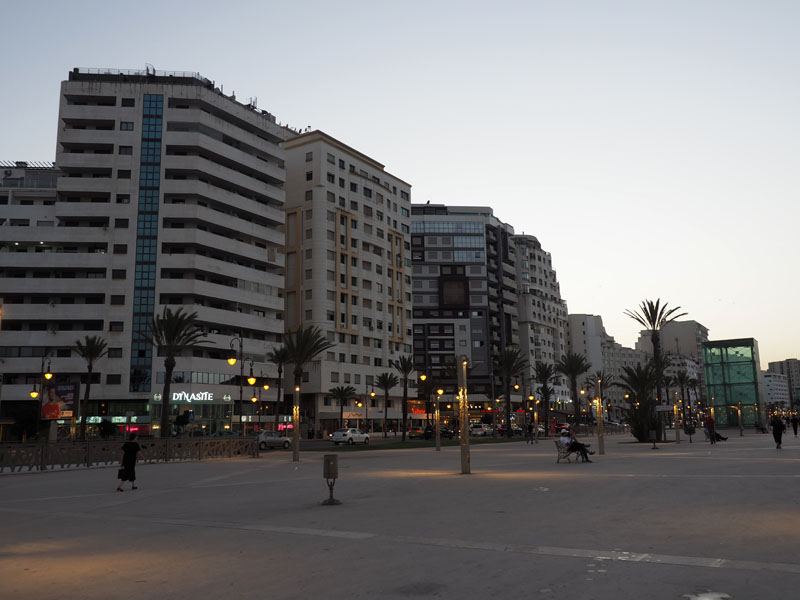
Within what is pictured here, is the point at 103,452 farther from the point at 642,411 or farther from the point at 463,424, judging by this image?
the point at 642,411

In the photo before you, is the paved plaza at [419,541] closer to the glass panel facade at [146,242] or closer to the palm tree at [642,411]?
the palm tree at [642,411]

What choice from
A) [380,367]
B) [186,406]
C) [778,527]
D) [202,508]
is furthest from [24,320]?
[778,527]

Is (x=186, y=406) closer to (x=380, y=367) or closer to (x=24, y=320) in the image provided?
(x=24, y=320)

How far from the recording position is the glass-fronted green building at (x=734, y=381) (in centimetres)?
7625

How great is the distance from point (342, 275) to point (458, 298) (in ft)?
127

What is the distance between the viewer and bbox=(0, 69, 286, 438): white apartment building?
7262 centimetres

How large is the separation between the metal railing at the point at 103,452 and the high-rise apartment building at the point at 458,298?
8305 cm

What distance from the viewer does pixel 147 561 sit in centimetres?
900

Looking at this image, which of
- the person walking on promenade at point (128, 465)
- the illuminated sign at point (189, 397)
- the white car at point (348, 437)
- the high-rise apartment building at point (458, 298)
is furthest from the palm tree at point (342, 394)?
the person walking on promenade at point (128, 465)

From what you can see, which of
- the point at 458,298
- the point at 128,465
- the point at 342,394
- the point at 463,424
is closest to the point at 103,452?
the point at 128,465

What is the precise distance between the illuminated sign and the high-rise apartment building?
55305mm

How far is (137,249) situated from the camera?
75.8 metres

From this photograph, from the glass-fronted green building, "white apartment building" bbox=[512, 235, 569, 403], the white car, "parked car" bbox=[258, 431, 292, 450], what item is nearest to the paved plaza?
"parked car" bbox=[258, 431, 292, 450]

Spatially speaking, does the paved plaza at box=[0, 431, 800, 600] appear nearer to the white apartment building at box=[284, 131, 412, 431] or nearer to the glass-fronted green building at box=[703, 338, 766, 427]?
the glass-fronted green building at box=[703, 338, 766, 427]
